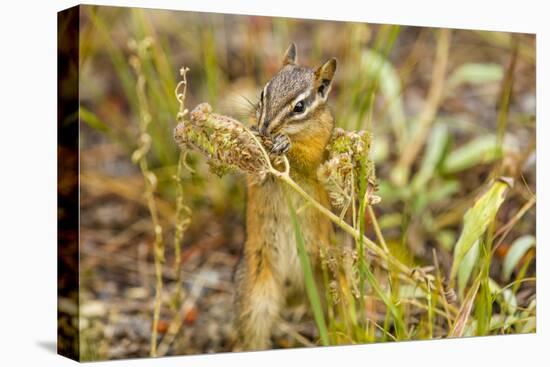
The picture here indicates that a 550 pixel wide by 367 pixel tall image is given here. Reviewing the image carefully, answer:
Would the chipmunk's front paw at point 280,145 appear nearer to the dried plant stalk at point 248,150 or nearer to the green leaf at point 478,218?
the dried plant stalk at point 248,150

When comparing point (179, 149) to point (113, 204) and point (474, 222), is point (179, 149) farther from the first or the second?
point (474, 222)

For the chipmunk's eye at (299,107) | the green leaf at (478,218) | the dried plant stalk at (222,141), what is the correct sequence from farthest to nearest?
the green leaf at (478,218) < the chipmunk's eye at (299,107) < the dried plant stalk at (222,141)

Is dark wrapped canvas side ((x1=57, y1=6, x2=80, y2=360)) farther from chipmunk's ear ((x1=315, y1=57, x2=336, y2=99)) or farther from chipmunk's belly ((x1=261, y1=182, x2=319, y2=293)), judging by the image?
chipmunk's ear ((x1=315, y1=57, x2=336, y2=99))

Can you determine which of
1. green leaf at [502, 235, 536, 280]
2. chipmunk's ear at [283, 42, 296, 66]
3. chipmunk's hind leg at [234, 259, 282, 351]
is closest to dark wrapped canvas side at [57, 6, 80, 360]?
chipmunk's hind leg at [234, 259, 282, 351]

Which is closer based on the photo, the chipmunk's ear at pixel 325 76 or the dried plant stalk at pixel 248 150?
the dried plant stalk at pixel 248 150

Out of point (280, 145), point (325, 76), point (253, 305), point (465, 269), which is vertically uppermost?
point (325, 76)

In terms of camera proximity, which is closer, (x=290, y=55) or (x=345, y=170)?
(x=345, y=170)

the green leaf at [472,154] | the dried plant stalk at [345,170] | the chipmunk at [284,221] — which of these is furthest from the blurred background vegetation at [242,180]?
the dried plant stalk at [345,170]

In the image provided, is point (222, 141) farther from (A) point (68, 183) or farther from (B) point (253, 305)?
(B) point (253, 305)

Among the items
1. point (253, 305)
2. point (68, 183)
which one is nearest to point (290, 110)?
point (253, 305)
